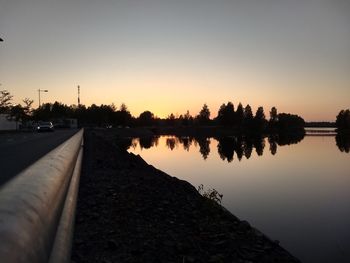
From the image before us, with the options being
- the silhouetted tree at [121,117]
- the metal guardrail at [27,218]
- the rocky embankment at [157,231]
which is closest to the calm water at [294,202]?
the rocky embankment at [157,231]

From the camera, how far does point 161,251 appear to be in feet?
25.7

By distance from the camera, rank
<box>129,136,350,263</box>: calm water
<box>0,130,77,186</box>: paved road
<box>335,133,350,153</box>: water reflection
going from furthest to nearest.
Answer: <box>335,133,350,153</box>: water reflection → <box>129,136,350,263</box>: calm water → <box>0,130,77,186</box>: paved road

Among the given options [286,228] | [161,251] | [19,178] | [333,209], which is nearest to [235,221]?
[286,228]

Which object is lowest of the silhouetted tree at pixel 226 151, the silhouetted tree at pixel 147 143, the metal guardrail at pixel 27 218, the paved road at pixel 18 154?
the silhouetted tree at pixel 147 143

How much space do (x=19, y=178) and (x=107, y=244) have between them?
5.65 metres

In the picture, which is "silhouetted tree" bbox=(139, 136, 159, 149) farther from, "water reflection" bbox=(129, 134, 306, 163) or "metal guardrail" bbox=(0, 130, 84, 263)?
"metal guardrail" bbox=(0, 130, 84, 263)

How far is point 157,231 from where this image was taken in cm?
932

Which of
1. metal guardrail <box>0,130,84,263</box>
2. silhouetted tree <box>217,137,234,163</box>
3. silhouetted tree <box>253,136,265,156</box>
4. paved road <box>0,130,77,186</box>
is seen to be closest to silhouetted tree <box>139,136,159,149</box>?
silhouetted tree <box>217,137,234,163</box>

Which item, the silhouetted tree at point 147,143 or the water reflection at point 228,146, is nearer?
the water reflection at point 228,146

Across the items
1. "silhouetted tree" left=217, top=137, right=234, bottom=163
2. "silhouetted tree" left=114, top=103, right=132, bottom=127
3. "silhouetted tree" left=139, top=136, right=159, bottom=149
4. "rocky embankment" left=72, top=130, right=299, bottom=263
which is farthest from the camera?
"silhouetted tree" left=114, top=103, right=132, bottom=127

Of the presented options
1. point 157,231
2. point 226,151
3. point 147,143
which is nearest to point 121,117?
point 147,143

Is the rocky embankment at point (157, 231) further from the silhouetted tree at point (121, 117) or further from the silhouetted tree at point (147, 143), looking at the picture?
the silhouetted tree at point (121, 117)

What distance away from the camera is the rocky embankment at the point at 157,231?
24.8ft

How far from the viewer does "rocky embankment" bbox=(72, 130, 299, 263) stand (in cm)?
755
